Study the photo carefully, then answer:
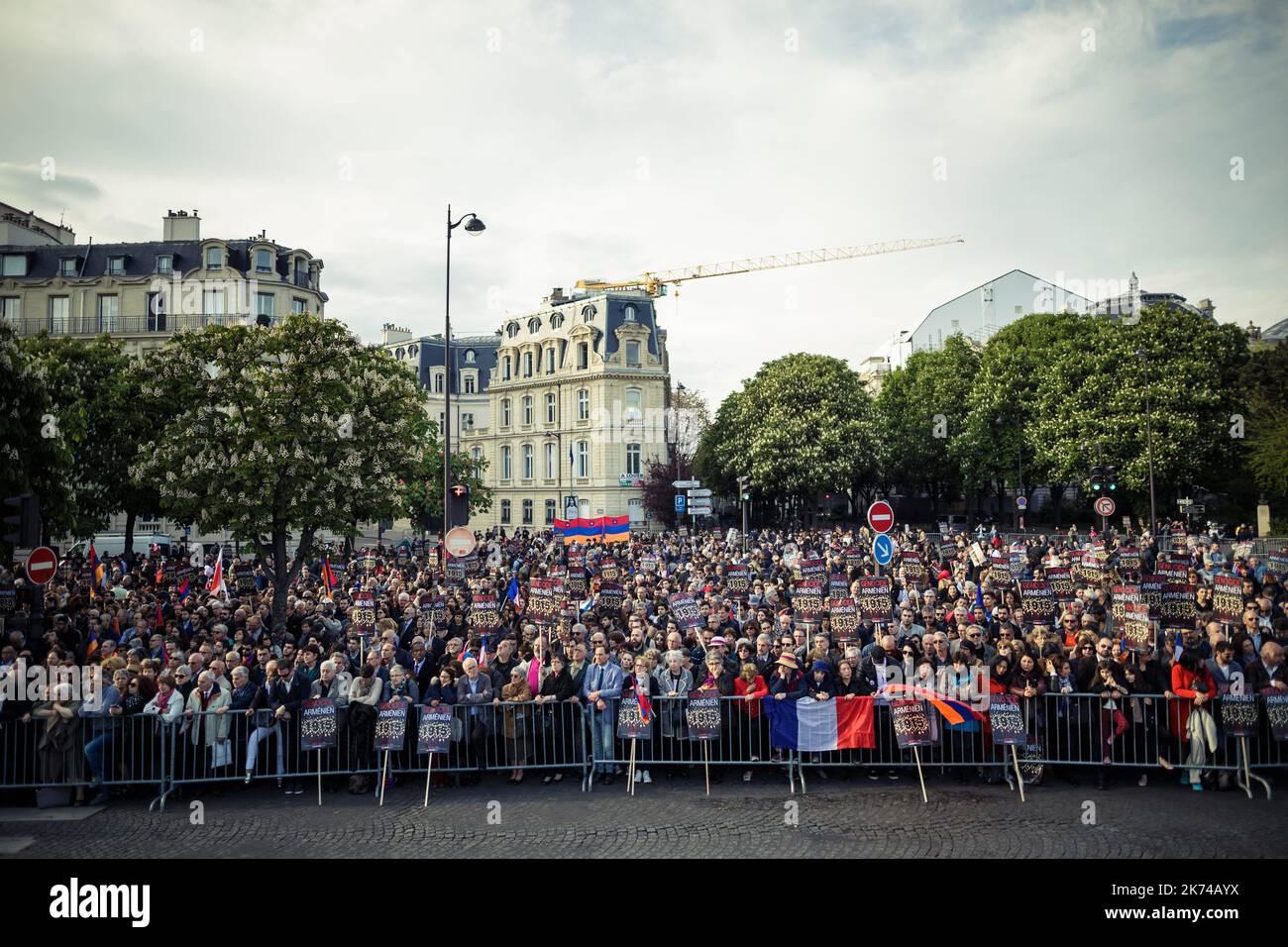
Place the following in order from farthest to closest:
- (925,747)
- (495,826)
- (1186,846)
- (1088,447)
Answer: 1. (1088,447)
2. (925,747)
3. (495,826)
4. (1186,846)

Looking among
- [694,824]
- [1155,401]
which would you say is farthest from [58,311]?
[1155,401]

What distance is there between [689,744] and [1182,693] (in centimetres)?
543

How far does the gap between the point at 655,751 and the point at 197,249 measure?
2043 inches

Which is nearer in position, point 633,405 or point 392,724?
point 392,724

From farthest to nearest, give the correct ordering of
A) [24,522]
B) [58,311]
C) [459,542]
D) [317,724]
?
[58,311]
[459,542]
[24,522]
[317,724]

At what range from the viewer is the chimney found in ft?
170

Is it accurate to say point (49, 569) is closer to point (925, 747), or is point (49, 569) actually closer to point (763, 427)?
point (925, 747)

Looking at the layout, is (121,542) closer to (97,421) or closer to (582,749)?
(97,421)

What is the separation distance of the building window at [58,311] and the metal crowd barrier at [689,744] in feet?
173

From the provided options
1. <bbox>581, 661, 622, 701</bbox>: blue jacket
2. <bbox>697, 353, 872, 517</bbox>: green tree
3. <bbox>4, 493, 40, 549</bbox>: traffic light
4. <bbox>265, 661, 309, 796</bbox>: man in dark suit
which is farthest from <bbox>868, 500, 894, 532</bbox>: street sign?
<bbox>697, 353, 872, 517</bbox>: green tree

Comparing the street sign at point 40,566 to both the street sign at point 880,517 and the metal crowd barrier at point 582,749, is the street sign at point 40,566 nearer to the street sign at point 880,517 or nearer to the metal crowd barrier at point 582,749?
the metal crowd barrier at point 582,749

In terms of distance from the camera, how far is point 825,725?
30.8 feet
